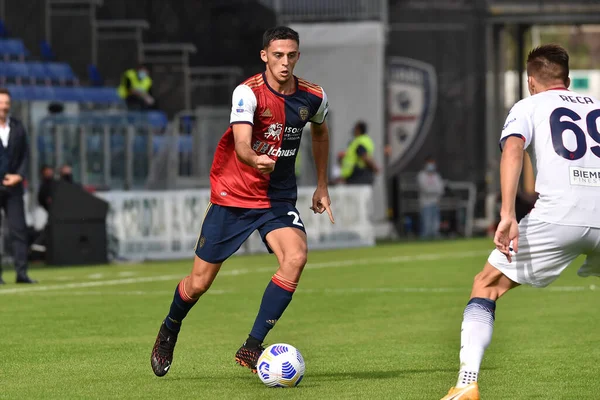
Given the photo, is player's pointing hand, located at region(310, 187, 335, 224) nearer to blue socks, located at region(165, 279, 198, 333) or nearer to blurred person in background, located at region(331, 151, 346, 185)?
blue socks, located at region(165, 279, 198, 333)

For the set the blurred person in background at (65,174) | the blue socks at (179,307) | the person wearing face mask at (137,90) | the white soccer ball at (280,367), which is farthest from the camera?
the person wearing face mask at (137,90)

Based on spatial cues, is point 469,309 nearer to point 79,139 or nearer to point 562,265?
point 562,265

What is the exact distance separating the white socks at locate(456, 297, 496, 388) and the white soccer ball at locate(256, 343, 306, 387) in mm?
1298

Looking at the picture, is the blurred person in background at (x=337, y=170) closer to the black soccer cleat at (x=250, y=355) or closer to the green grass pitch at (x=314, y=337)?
the green grass pitch at (x=314, y=337)

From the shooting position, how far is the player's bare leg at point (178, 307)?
26.1ft

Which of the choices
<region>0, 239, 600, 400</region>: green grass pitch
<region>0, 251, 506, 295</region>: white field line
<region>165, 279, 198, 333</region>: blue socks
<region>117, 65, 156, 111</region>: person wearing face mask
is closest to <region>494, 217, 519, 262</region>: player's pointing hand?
<region>0, 239, 600, 400</region>: green grass pitch

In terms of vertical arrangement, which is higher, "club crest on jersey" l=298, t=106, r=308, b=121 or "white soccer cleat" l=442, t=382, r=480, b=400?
"club crest on jersey" l=298, t=106, r=308, b=121

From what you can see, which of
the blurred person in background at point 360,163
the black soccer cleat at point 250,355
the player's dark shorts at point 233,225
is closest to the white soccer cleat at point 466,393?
the black soccer cleat at point 250,355

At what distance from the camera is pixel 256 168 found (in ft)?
24.3

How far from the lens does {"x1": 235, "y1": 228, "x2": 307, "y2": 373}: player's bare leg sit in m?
7.84

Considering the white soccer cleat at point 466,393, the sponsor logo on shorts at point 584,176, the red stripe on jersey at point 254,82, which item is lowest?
the white soccer cleat at point 466,393

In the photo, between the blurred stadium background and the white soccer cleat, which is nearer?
the white soccer cleat

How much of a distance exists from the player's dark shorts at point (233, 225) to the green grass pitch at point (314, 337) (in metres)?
0.78

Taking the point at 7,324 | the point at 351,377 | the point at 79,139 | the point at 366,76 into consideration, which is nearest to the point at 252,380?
the point at 351,377
